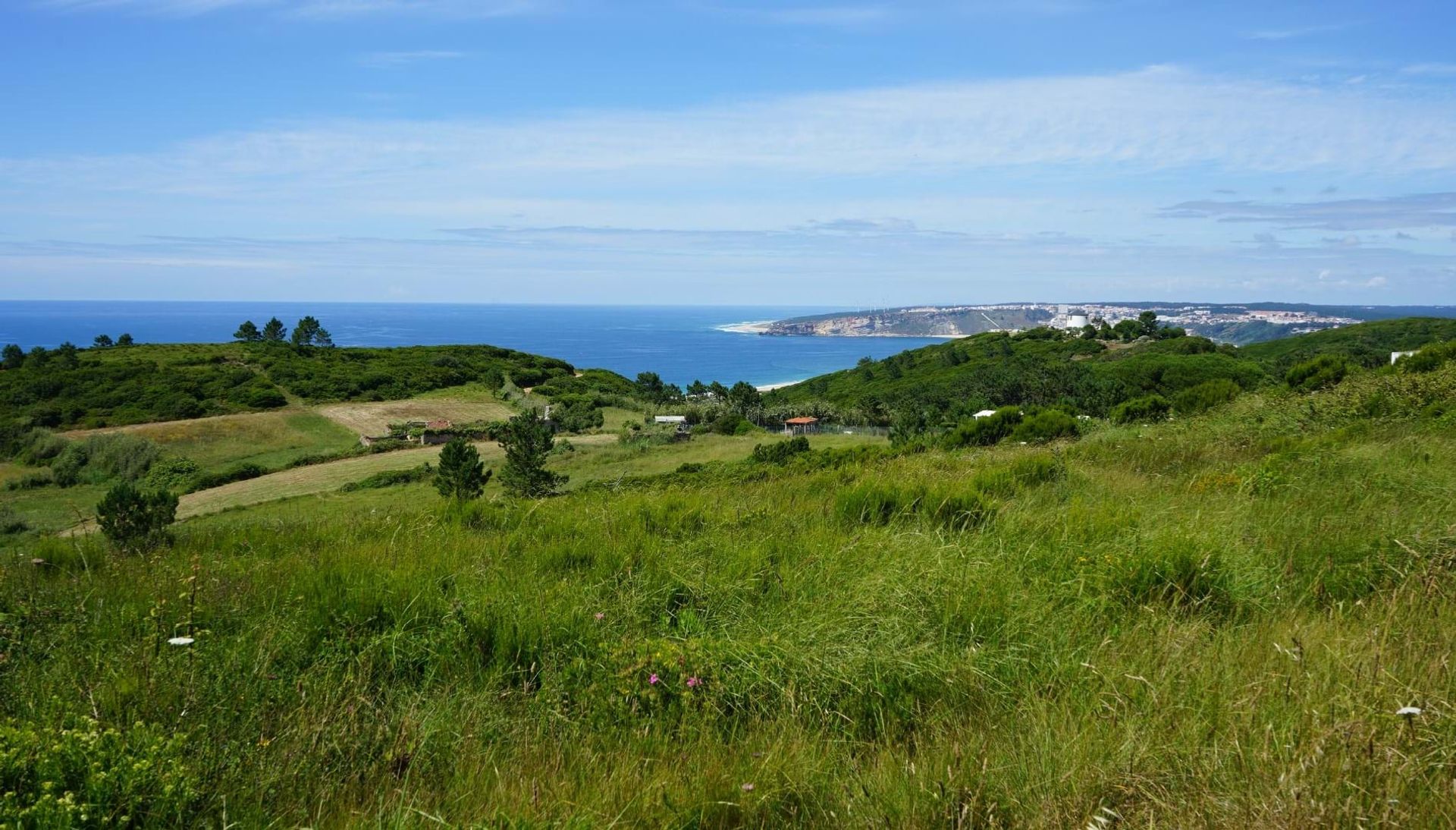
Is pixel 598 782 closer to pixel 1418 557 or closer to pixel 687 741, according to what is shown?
pixel 687 741

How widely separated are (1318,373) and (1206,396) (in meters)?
3.24

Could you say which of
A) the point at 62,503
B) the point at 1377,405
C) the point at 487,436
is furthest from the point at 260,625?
the point at 487,436

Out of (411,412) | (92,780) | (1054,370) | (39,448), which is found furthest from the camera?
(1054,370)

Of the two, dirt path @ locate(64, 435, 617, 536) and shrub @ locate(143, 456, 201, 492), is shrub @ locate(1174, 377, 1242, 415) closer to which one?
dirt path @ locate(64, 435, 617, 536)

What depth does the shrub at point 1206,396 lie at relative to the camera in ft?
73.8

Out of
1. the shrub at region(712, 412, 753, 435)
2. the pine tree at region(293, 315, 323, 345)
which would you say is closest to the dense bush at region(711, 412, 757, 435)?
the shrub at region(712, 412, 753, 435)

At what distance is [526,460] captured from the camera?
35.0 metres

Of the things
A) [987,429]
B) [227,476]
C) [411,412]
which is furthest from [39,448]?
[987,429]

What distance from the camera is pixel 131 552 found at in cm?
507

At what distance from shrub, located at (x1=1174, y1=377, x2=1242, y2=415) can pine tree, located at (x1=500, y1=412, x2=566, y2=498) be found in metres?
23.0

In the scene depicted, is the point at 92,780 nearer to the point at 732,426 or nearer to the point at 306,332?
the point at 732,426

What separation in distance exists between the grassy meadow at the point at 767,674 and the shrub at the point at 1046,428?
57.0ft

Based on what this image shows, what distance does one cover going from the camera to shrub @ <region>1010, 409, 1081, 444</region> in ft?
73.3

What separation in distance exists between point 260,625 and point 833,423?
7376 cm
